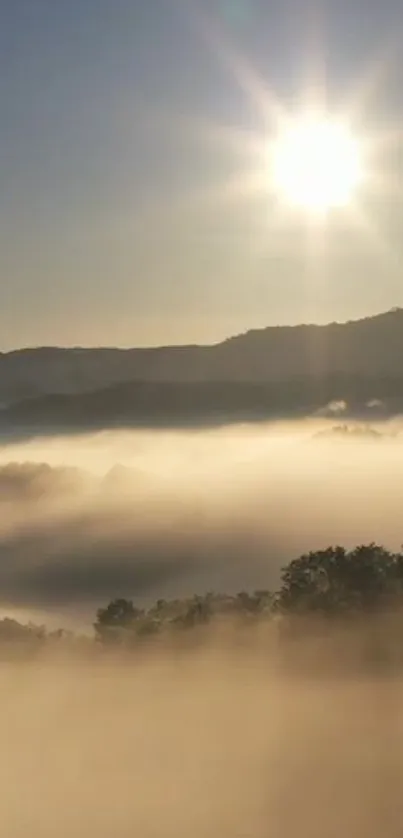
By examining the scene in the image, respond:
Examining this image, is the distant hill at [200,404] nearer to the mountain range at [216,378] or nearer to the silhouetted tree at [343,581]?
the mountain range at [216,378]

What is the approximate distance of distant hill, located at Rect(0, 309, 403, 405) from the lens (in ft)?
33.2

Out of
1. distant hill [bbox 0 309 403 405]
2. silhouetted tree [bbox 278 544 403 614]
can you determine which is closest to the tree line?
silhouetted tree [bbox 278 544 403 614]

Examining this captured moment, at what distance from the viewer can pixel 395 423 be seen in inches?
413

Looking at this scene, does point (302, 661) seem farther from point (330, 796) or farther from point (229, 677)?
point (330, 796)

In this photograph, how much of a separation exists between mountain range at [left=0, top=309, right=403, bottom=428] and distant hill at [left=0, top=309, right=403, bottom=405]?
11 mm

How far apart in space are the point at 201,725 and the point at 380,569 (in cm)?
231

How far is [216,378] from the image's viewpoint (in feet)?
35.0

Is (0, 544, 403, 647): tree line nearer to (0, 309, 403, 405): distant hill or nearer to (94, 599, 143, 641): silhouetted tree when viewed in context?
(94, 599, 143, 641): silhouetted tree

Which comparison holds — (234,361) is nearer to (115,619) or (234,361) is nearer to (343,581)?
(115,619)

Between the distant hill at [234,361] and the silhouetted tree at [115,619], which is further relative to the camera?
the distant hill at [234,361]

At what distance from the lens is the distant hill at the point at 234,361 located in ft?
33.2

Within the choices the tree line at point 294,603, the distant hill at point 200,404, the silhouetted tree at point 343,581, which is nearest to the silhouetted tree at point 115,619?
the tree line at point 294,603

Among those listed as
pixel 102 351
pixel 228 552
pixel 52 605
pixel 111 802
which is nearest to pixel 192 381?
pixel 102 351

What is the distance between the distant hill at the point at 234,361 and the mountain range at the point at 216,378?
1cm
